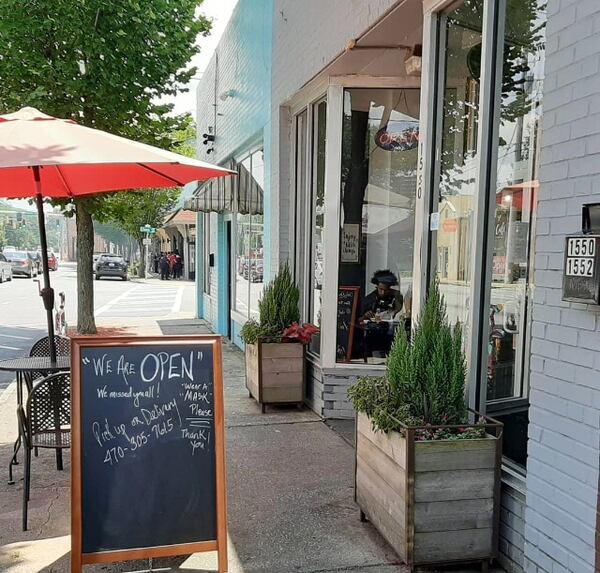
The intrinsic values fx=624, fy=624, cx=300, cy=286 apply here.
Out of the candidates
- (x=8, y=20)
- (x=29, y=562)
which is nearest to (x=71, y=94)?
(x=8, y=20)

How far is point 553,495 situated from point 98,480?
204 centimetres

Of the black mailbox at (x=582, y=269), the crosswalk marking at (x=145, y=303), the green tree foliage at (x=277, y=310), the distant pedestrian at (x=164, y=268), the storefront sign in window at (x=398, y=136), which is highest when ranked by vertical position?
the storefront sign in window at (x=398, y=136)

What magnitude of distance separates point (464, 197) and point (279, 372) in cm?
281

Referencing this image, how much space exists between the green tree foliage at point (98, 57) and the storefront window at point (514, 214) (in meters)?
6.70

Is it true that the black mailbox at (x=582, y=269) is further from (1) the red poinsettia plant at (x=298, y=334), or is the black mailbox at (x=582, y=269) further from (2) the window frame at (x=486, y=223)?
(1) the red poinsettia plant at (x=298, y=334)

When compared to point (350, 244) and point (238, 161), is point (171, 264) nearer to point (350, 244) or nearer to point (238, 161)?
point (238, 161)

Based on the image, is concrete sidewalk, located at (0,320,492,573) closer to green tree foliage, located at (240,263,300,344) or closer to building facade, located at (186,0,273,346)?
green tree foliage, located at (240,263,300,344)

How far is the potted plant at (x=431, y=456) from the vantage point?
2939 millimetres

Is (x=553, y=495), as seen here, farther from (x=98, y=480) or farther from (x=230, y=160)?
(x=230, y=160)

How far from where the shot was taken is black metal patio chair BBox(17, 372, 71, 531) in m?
3.74

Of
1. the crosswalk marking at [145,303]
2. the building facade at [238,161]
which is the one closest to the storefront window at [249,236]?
the building facade at [238,161]

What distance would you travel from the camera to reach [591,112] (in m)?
2.43

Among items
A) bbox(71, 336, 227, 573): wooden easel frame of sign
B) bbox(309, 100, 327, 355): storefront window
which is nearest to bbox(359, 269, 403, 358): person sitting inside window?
bbox(309, 100, 327, 355): storefront window

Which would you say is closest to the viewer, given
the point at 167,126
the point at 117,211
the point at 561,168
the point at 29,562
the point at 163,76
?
the point at 561,168
